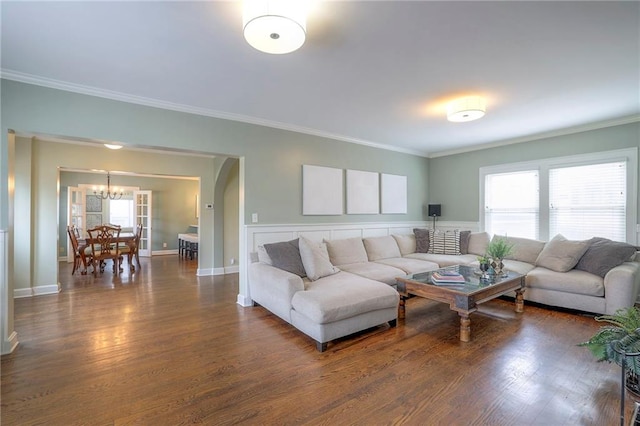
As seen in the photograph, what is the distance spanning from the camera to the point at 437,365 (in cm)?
228

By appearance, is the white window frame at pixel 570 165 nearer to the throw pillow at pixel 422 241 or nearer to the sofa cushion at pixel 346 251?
the throw pillow at pixel 422 241

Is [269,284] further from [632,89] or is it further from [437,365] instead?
[632,89]

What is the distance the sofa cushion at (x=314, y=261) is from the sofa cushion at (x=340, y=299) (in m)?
0.18

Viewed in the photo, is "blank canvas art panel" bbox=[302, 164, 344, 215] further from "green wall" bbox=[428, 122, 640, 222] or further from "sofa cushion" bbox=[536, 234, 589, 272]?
"sofa cushion" bbox=[536, 234, 589, 272]

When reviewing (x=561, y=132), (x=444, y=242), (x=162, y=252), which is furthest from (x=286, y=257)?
(x=162, y=252)

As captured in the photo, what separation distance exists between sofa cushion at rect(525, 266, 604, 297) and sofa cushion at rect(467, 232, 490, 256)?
1.14m

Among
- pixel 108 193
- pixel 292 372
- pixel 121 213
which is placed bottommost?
pixel 292 372

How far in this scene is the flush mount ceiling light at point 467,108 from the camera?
3.10 m

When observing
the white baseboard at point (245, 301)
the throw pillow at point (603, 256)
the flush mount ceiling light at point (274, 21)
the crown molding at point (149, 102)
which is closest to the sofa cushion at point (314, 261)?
the white baseboard at point (245, 301)

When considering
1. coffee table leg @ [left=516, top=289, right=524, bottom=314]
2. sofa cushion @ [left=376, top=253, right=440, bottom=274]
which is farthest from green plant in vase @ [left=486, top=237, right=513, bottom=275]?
sofa cushion @ [left=376, top=253, right=440, bottom=274]

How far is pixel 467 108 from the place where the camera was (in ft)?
10.2

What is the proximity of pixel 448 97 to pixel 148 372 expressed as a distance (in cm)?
391

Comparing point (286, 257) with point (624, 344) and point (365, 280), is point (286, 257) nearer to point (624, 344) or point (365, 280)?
point (365, 280)

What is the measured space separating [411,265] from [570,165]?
9.72 feet
